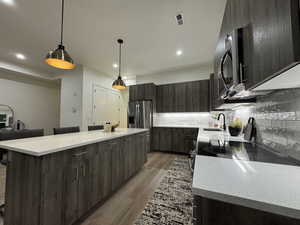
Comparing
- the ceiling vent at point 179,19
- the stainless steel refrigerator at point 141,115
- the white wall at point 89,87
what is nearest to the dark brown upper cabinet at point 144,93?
the stainless steel refrigerator at point 141,115

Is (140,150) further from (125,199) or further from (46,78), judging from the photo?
(46,78)

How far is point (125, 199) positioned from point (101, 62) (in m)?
3.82

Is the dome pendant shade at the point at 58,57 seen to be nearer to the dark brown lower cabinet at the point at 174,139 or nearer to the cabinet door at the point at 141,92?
the cabinet door at the point at 141,92

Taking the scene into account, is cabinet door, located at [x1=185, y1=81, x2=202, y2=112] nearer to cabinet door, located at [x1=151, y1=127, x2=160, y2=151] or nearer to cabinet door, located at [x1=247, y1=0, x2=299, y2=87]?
cabinet door, located at [x1=151, y1=127, x2=160, y2=151]

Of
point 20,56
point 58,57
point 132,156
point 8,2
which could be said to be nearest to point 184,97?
point 132,156

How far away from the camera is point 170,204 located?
66.0 inches

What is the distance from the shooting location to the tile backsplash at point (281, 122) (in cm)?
81

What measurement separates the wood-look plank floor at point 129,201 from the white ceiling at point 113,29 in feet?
9.74

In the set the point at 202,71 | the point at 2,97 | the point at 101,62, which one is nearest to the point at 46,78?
the point at 2,97

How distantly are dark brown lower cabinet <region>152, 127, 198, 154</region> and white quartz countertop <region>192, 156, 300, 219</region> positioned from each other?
124 inches

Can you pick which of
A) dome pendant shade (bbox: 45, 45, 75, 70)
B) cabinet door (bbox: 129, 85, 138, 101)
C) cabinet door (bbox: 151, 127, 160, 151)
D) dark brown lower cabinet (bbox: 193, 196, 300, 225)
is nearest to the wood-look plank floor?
dark brown lower cabinet (bbox: 193, 196, 300, 225)

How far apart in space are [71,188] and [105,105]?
13.4 feet

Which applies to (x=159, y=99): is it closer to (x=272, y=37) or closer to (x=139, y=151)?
(x=139, y=151)

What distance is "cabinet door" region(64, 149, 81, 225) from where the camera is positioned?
3.96 feet
